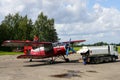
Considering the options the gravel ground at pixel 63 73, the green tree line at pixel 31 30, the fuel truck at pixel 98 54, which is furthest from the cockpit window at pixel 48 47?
the green tree line at pixel 31 30

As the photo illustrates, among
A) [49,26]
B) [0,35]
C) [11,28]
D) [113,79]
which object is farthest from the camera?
[11,28]

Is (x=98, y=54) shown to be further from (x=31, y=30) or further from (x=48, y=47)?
(x=31, y=30)

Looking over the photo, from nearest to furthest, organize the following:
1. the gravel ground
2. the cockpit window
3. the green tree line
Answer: the gravel ground
the cockpit window
the green tree line

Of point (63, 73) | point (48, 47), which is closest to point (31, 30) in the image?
point (48, 47)

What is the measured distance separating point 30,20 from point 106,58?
8094 centimetres

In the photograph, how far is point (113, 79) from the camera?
63.0ft

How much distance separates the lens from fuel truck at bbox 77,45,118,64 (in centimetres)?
3266

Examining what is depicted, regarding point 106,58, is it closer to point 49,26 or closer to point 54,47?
point 54,47

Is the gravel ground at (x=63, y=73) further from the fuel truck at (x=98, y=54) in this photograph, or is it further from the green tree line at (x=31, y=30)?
the green tree line at (x=31, y=30)

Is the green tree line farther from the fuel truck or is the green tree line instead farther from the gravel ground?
the gravel ground

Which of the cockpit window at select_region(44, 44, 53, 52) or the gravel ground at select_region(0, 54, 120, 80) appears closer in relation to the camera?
the gravel ground at select_region(0, 54, 120, 80)

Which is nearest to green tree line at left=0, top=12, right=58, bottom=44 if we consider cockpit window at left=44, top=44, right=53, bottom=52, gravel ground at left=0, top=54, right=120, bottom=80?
cockpit window at left=44, top=44, right=53, bottom=52

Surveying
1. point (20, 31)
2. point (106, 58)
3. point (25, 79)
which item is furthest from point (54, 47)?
point (20, 31)

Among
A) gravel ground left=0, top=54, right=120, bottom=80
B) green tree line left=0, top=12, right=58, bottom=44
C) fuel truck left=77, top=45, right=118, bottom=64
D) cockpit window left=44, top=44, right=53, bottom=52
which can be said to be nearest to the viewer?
gravel ground left=0, top=54, right=120, bottom=80
